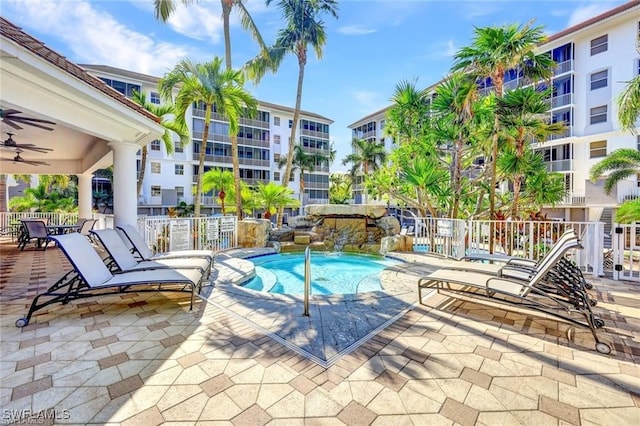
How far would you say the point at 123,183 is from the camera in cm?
718

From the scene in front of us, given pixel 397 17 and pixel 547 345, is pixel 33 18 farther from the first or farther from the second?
pixel 547 345

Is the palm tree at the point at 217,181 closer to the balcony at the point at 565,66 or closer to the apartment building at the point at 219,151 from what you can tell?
the apartment building at the point at 219,151

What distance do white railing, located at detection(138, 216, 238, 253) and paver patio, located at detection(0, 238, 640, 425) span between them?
4114 mm

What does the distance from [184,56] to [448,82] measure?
8.61 metres

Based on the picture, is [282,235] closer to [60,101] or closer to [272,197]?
[272,197]

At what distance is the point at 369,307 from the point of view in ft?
13.2

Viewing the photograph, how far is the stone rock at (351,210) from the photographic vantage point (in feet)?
42.0

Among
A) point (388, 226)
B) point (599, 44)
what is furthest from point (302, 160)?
point (599, 44)

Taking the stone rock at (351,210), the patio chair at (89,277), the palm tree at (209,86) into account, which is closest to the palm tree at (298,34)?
the palm tree at (209,86)

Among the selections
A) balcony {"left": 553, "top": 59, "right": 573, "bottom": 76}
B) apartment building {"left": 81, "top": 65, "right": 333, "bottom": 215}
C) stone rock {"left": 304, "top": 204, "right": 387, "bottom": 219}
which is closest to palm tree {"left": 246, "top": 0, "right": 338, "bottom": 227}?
stone rock {"left": 304, "top": 204, "right": 387, "bottom": 219}

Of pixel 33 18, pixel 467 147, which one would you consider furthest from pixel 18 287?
pixel 467 147

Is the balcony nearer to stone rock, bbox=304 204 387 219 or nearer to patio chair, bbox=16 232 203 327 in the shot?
stone rock, bbox=304 204 387 219

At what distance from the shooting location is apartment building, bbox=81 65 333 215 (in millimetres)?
27828

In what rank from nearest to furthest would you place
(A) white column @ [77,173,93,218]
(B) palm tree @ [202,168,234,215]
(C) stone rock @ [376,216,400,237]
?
1. (A) white column @ [77,173,93,218]
2. (C) stone rock @ [376,216,400,237]
3. (B) palm tree @ [202,168,234,215]
